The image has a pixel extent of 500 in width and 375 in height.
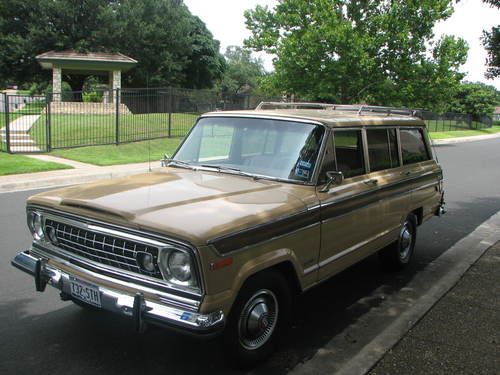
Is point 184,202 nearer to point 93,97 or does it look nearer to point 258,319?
point 258,319

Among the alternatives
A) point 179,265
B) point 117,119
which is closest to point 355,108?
point 179,265

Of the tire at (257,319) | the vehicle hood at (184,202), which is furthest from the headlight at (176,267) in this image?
the tire at (257,319)

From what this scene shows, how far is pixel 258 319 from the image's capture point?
11.8 ft

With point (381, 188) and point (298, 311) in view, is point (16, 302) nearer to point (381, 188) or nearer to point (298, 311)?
A: point (298, 311)

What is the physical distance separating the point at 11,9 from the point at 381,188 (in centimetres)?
3873

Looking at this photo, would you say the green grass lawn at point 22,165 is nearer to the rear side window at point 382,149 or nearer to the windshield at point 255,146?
the windshield at point 255,146

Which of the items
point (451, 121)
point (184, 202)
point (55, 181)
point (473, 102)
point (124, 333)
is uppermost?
point (473, 102)

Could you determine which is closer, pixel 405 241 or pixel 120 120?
pixel 405 241

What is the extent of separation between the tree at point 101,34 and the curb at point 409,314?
34.3m

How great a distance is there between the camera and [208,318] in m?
3.07

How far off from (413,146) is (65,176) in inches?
365

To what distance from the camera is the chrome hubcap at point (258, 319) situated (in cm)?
353

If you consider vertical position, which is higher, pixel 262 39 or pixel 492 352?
pixel 262 39

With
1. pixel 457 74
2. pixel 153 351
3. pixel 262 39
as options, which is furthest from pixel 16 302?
pixel 457 74
